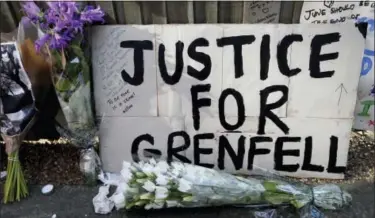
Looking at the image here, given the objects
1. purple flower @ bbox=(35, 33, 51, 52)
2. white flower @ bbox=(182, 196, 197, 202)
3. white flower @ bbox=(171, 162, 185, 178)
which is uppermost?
purple flower @ bbox=(35, 33, 51, 52)

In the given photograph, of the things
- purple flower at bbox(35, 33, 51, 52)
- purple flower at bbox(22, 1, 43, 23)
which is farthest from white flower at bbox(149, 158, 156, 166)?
purple flower at bbox(22, 1, 43, 23)

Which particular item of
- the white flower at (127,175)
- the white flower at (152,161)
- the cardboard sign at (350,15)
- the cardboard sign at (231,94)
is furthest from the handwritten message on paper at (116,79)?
the cardboard sign at (350,15)

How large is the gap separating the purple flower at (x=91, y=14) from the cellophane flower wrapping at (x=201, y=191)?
0.88m

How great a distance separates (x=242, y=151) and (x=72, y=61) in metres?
1.20

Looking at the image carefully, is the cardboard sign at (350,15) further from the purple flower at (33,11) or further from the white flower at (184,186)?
the purple flower at (33,11)

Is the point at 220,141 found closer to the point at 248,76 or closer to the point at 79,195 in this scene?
the point at 248,76

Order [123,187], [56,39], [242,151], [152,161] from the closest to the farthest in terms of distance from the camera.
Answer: [56,39] < [123,187] < [152,161] < [242,151]

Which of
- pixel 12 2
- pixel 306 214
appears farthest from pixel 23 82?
pixel 306 214

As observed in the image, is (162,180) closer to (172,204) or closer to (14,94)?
(172,204)

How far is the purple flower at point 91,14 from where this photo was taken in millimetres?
2657

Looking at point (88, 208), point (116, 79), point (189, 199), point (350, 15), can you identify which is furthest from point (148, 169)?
point (350, 15)

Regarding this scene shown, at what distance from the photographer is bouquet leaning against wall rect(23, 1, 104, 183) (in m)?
2.63

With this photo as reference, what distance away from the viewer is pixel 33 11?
8.71 feet

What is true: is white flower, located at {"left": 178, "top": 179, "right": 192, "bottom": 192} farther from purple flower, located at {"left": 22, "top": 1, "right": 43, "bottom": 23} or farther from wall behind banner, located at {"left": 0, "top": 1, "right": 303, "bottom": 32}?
purple flower, located at {"left": 22, "top": 1, "right": 43, "bottom": 23}
